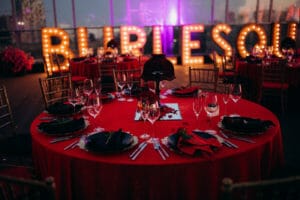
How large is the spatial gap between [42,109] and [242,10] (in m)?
8.44

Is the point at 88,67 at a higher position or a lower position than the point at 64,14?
lower

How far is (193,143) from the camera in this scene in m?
1.67

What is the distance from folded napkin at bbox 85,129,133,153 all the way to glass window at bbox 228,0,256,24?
32.9 ft

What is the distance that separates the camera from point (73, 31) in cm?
1029

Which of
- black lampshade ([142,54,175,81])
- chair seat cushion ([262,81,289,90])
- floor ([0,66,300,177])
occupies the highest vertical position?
black lampshade ([142,54,175,81])

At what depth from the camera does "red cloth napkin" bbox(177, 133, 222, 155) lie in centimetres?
164

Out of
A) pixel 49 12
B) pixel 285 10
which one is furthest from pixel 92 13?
pixel 285 10

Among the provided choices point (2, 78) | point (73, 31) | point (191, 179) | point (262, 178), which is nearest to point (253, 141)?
point (262, 178)

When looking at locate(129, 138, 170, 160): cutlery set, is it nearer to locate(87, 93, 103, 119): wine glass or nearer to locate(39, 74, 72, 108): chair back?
locate(87, 93, 103, 119): wine glass

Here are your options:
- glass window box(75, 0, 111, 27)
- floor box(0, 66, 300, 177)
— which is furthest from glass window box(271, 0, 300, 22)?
glass window box(75, 0, 111, 27)

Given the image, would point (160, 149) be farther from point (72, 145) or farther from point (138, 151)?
point (72, 145)

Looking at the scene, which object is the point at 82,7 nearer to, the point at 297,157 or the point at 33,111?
the point at 33,111

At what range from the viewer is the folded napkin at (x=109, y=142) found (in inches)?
66.2

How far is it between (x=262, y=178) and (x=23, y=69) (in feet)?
28.0
